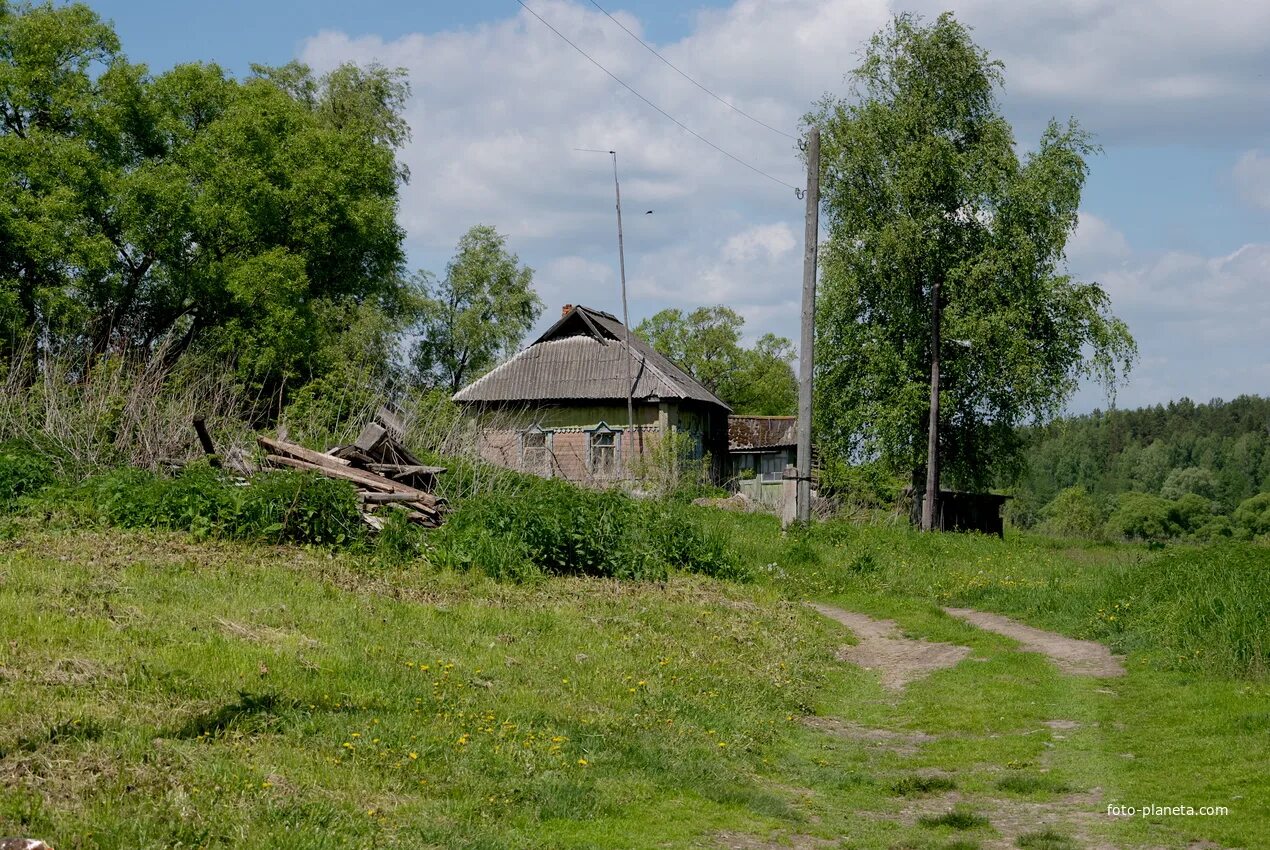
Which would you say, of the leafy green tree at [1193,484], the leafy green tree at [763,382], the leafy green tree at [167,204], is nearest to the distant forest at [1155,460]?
the leafy green tree at [1193,484]

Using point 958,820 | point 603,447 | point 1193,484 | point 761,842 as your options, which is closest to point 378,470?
point 761,842

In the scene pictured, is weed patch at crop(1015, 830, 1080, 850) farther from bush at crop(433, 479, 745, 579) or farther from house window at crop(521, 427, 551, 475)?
house window at crop(521, 427, 551, 475)

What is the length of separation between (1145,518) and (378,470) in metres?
77.1

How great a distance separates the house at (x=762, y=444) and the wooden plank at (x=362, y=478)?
3058cm

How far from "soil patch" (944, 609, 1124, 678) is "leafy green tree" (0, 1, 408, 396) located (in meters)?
20.7

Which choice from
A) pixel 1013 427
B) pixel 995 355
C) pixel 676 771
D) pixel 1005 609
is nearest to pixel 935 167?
pixel 995 355

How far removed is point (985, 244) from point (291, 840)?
2985 cm

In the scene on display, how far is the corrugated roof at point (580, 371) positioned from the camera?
36.5 m

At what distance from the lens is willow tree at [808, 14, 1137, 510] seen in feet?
104

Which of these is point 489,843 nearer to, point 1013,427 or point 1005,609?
point 1005,609

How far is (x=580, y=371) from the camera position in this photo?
3800 centimetres

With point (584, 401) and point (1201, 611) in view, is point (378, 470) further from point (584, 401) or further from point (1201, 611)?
point (584, 401)

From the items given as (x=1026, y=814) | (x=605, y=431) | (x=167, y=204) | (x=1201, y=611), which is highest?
(x=167, y=204)

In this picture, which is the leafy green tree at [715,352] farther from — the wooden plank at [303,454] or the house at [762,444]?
the wooden plank at [303,454]
